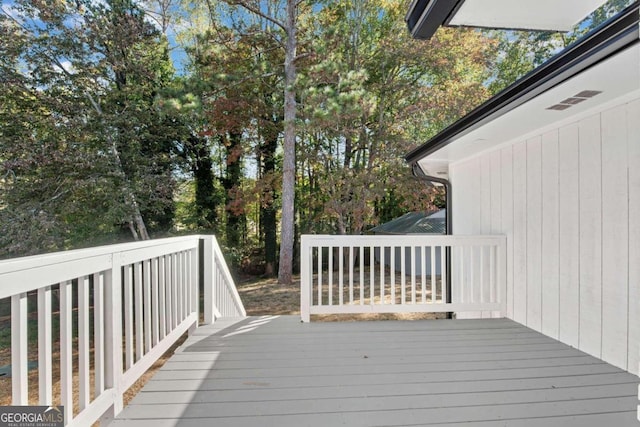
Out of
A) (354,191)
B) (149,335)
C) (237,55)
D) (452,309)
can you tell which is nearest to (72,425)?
(149,335)

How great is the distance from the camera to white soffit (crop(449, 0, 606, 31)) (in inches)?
73.1

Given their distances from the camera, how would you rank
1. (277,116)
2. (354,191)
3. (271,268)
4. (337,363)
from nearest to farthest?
(337,363)
(354,191)
(277,116)
(271,268)

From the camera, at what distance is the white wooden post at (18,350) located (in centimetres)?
111

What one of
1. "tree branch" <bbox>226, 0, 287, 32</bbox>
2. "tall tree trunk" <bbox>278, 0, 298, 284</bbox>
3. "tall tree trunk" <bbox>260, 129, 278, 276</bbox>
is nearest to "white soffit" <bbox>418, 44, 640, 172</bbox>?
"tall tree trunk" <bbox>278, 0, 298, 284</bbox>

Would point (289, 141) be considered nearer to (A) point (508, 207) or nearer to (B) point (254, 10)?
(B) point (254, 10)

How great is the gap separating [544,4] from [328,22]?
9.50 metres

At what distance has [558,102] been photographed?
2.25m

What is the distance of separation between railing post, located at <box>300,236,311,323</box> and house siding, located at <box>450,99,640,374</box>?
85.2 inches

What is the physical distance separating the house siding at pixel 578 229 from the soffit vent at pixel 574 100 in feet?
1.09

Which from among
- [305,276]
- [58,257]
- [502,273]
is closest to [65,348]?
[58,257]

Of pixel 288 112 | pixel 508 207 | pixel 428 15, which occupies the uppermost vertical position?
pixel 288 112

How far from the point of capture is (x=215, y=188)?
1216 centimetres

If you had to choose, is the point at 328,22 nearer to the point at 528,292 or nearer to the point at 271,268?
the point at 271,268

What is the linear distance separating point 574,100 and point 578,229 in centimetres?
107
